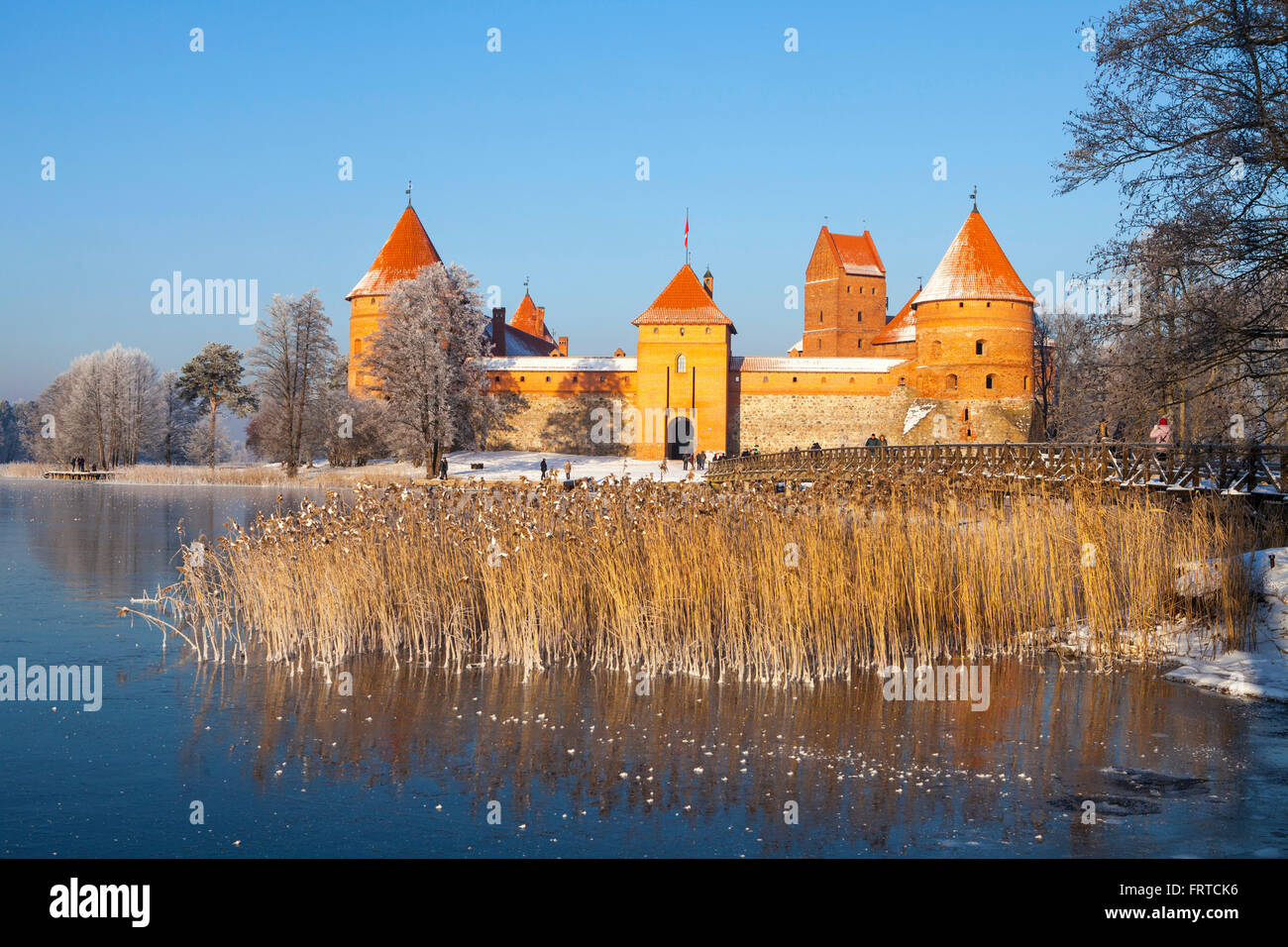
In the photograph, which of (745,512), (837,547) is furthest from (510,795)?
(745,512)

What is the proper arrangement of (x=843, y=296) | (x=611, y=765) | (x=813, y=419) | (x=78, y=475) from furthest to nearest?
(x=843, y=296) → (x=813, y=419) → (x=78, y=475) → (x=611, y=765)

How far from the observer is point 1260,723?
5789 millimetres

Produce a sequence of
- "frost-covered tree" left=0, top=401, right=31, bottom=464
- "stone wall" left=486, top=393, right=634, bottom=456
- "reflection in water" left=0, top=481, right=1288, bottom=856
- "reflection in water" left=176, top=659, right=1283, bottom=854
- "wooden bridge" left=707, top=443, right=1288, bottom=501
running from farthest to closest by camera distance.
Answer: "frost-covered tree" left=0, top=401, right=31, bottom=464 → "stone wall" left=486, top=393, right=634, bottom=456 → "wooden bridge" left=707, top=443, right=1288, bottom=501 → "reflection in water" left=176, top=659, right=1283, bottom=854 → "reflection in water" left=0, top=481, right=1288, bottom=856

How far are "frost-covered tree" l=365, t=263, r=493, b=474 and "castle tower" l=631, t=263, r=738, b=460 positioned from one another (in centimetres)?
676

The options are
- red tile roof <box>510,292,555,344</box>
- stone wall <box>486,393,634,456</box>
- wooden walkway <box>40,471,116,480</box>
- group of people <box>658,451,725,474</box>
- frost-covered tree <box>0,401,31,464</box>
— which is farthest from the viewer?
frost-covered tree <box>0,401,31,464</box>

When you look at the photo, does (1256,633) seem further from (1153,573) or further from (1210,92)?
(1210,92)

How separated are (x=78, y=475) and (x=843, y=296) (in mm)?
35994

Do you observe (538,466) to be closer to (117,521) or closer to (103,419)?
(103,419)

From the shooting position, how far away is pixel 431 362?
102ft

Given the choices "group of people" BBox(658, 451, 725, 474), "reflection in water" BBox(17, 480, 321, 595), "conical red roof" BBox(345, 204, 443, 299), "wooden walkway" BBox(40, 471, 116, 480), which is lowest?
"reflection in water" BBox(17, 480, 321, 595)

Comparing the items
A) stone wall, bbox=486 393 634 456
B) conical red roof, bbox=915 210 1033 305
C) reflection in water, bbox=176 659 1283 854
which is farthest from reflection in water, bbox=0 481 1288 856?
stone wall, bbox=486 393 634 456

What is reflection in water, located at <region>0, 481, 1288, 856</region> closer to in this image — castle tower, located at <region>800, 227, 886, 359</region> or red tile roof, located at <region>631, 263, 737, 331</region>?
red tile roof, located at <region>631, 263, 737, 331</region>

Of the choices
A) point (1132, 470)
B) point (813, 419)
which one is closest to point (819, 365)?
point (813, 419)

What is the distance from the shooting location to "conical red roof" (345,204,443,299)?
39.4 metres
